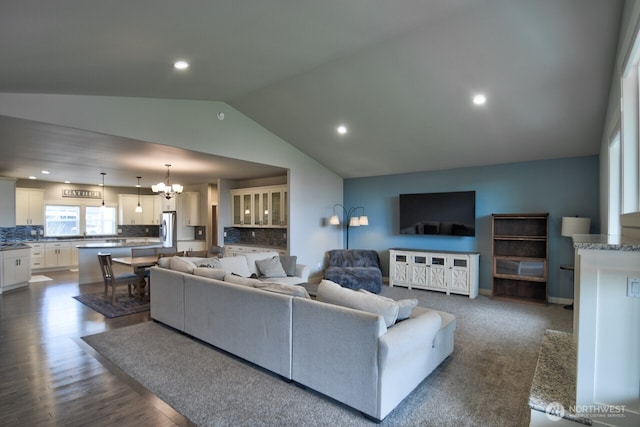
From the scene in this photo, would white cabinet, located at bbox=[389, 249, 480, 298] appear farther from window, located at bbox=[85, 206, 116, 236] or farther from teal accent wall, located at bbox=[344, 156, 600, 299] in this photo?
window, located at bbox=[85, 206, 116, 236]

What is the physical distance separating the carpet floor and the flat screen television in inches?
98.2

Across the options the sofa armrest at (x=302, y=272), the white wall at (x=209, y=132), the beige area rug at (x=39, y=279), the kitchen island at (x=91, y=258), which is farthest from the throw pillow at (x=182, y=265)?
the beige area rug at (x=39, y=279)

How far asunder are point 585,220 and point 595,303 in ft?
14.4

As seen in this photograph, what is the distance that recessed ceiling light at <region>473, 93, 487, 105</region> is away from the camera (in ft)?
14.4

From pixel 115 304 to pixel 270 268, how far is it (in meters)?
2.63

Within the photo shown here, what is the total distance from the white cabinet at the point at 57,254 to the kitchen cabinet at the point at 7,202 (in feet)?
6.21

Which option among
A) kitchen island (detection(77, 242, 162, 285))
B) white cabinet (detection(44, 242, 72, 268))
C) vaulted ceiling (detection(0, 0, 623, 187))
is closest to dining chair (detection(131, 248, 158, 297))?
kitchen island (detection(77, 242, 162, 285))

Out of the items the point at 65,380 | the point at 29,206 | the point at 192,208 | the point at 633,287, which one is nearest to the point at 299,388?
the point at 65,380

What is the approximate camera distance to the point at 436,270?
6562 millimetres

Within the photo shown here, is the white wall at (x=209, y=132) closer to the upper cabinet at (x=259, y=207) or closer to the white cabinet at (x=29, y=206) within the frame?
the upper cabinet at (x=259, y=207)

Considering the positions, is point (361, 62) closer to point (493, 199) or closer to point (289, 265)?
point (289, 265)

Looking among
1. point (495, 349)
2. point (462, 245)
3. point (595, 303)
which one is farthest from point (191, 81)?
point (462, 245)

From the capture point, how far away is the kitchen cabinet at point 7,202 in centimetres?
722

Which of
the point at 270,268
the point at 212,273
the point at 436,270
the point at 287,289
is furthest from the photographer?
the point at 436,270
